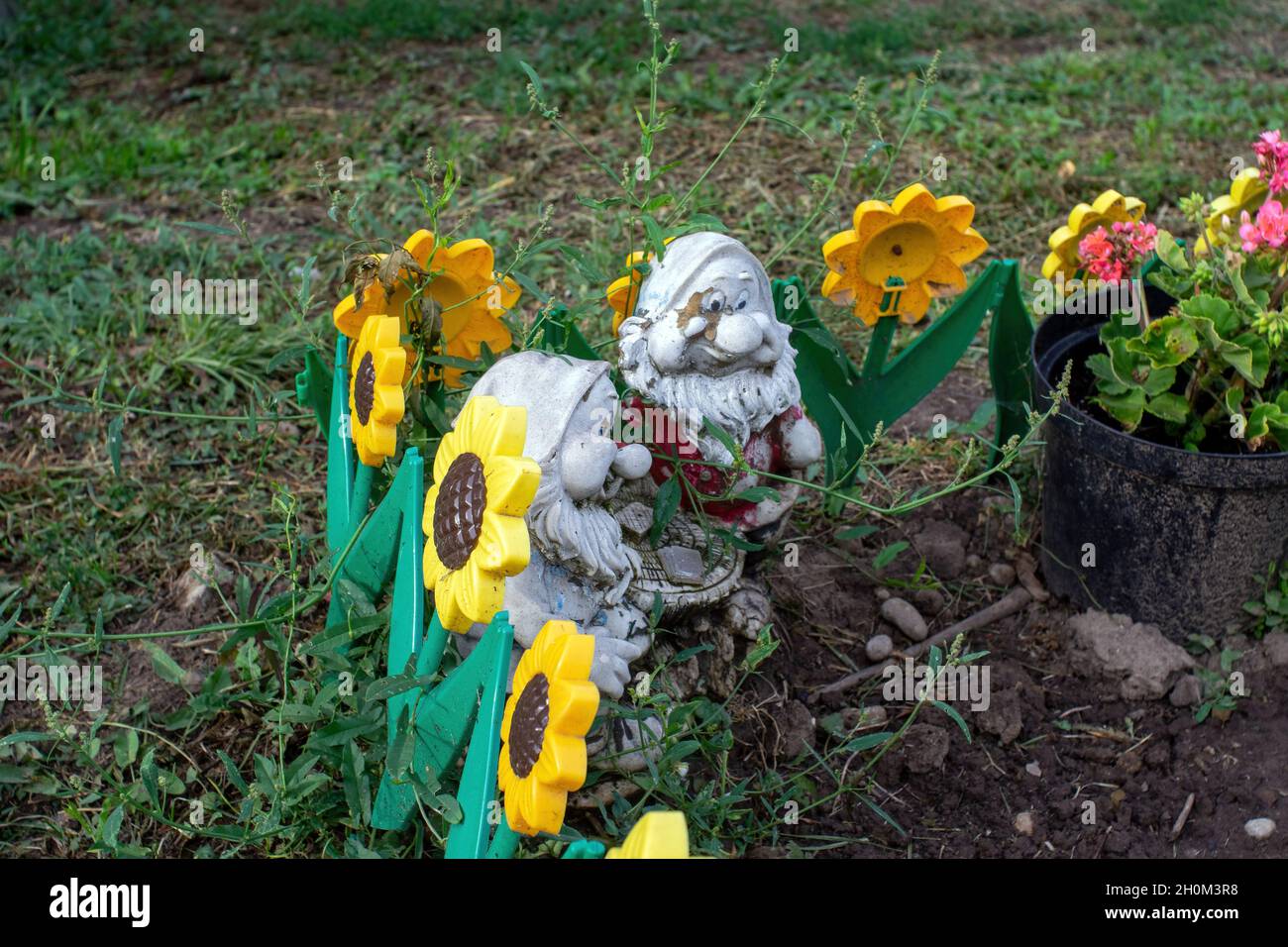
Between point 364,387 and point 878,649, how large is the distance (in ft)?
3.81

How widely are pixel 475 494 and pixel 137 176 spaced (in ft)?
10.3

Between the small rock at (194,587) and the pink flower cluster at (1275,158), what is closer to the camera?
the pink flower cluster at (1275,158)

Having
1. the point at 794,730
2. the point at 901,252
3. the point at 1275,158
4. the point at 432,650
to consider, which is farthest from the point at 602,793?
the point at 1275,158

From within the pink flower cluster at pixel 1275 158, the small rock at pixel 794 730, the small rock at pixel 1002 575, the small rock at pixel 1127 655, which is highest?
the pink flower cluster at pixel 1275 158

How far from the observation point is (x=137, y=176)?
170 inches

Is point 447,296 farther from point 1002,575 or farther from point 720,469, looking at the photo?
point 1002,575

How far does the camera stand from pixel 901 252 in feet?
8.42

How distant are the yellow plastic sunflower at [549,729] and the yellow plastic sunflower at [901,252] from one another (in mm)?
1178

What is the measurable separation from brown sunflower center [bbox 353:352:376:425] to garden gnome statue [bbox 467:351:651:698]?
0.17 m

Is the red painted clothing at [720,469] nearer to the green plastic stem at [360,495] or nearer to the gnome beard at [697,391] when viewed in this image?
the gnome beard at [697,391]

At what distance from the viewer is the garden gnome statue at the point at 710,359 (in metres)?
2.13

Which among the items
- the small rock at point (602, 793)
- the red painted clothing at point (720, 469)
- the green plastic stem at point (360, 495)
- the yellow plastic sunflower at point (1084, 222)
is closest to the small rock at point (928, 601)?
the red painted clothing at point (720, 469)
